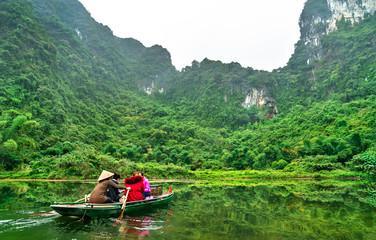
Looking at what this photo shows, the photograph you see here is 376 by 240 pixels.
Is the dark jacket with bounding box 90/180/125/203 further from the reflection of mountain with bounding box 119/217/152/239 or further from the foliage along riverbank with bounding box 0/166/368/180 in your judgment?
the foliage along riverbank with bounding box 0/166/368/180

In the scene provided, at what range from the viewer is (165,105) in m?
88.9

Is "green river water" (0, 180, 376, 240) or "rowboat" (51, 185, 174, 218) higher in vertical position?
"rowboat" (51, 185, 174, 218)

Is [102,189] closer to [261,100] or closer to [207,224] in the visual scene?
[207,224]

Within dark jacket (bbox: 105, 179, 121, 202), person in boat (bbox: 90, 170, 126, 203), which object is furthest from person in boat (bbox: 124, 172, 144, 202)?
person in boat (bbox: 90, 170, 126, 203)

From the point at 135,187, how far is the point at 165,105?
81434 millimetres

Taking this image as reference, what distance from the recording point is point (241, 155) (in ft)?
113

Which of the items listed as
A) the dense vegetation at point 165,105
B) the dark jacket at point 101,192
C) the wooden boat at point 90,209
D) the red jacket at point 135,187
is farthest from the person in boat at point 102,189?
the dense vegetation at point 165,105

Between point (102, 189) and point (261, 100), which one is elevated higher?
point (261, 100)

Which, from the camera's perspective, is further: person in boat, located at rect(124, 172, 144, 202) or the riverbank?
the riverbank

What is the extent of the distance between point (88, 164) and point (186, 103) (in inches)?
2628

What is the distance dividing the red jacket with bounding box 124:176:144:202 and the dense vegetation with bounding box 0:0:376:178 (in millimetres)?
16164

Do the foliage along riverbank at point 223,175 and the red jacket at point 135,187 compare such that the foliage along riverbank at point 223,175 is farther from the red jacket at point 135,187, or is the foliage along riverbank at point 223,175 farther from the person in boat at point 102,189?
the person in boat at point 102,189

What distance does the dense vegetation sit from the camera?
26.2 metres

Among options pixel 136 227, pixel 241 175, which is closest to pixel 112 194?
pixel 136 227
